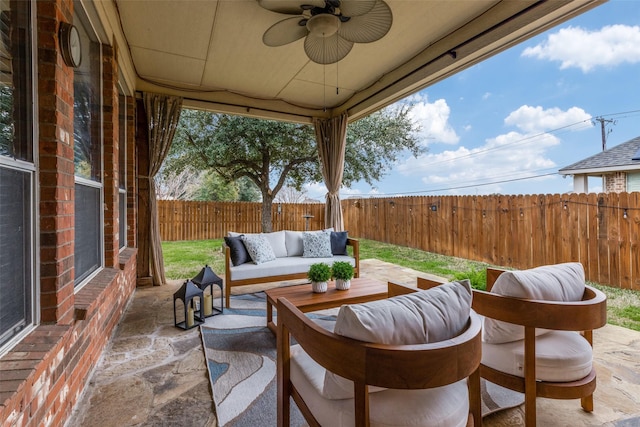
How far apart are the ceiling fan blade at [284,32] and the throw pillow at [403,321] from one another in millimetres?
2356

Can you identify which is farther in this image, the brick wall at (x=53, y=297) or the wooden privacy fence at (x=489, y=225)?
the wooden privacy fence at (x=489, y=225)

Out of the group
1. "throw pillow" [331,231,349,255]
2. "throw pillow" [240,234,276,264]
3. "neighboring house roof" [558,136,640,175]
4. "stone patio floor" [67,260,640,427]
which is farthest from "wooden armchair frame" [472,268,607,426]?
"neighboring house roof" [558,136,640,175]

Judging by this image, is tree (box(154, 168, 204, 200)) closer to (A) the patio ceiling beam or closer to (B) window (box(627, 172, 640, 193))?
(A) the patio ceiling beam

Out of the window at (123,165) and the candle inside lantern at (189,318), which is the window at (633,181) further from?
the window at (123,165)

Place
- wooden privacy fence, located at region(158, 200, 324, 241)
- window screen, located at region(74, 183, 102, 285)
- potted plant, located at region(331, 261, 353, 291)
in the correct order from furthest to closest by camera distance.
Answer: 1. wooden privacy fence, located at region(158, 200, 324, 241)
2. potted plant, located at region(331, 261, 353, 291)
3. window screen, located at region(74, 183, 102, 285)

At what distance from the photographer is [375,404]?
3.22 ft

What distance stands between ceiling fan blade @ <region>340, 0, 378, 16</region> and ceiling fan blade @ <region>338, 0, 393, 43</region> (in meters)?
0.04

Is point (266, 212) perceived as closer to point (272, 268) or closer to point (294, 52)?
point (272, 268)

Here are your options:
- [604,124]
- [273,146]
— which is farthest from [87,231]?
[604,124]

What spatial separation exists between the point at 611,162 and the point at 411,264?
4890 mm

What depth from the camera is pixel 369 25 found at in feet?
7.75

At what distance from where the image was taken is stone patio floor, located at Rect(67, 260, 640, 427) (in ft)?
4.97

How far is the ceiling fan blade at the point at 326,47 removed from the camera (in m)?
2.61

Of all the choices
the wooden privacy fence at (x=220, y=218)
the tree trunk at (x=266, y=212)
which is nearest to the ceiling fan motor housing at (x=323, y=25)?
the tree trunk at (x=266, y=212)
